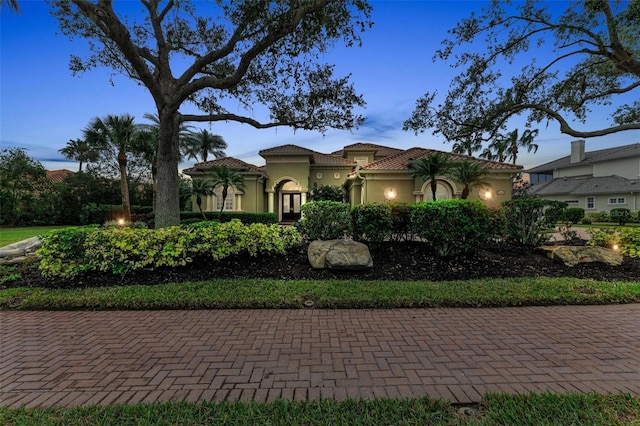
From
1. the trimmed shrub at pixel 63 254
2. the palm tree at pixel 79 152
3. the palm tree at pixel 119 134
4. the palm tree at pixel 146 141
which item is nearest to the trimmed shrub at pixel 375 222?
the trimmed shrub at pixel 63 254

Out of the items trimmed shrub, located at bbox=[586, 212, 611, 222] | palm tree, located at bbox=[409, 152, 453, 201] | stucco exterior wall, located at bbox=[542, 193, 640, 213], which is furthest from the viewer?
stucco exterior wall, located at bbox=[542, 193, 640, 213]

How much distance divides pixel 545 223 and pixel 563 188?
37.3 meters

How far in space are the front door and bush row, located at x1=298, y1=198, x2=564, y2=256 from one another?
51.9 ft

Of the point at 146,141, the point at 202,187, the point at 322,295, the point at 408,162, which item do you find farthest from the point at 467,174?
the point at 146,141

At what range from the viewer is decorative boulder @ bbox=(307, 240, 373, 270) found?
698 cm

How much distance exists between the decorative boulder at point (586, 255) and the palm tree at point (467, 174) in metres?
9.82

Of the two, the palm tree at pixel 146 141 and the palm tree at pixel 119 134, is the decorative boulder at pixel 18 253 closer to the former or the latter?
the palm tree at pixel 119 134

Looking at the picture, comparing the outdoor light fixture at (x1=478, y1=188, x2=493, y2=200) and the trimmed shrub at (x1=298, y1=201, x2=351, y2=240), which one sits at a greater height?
the outdoor light fixture at (x1=478, y1=188, x2=493, y2=200)

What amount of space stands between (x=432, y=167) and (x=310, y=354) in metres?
15.3

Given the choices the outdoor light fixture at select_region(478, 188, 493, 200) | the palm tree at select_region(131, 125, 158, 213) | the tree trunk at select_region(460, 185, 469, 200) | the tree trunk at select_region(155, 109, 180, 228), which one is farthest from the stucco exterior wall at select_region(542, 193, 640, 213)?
the palm tree at select_region(131, 125, 158, 213)

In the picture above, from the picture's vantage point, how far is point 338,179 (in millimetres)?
23406

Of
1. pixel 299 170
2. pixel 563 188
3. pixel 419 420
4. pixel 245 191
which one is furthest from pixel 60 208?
pixel 563 188

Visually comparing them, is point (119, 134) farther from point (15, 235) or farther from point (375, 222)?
point (375, 222)

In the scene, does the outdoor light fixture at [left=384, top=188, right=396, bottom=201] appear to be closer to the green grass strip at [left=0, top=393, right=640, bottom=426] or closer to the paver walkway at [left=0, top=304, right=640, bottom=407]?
the paver walkway at [left=0, top=304, right=640, bottom=407]
